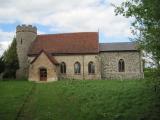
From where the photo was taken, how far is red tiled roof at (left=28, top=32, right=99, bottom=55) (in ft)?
174

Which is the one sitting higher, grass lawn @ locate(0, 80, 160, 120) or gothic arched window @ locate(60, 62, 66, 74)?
gothic arched window @ locate(60, 62, 66, 74)

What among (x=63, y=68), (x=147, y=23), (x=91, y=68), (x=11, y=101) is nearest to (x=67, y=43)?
(x=63, y=68)

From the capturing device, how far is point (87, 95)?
31.2 metres

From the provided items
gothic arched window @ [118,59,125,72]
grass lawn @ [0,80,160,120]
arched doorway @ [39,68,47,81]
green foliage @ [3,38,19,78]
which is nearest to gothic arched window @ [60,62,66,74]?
arched doorway @ [39,68,47,81]

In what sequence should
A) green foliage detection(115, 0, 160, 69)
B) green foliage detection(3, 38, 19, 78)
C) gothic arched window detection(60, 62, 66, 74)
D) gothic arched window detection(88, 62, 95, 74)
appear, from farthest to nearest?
green foliage detection(3, 38, 19, 78)
gothic arched window detection(60, 62, 66, 74)
gothic arched window detection(88, 62, 95, 74)
green foliage detection(115, 0, 160, 69)

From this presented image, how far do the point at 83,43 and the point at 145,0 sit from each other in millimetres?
33874

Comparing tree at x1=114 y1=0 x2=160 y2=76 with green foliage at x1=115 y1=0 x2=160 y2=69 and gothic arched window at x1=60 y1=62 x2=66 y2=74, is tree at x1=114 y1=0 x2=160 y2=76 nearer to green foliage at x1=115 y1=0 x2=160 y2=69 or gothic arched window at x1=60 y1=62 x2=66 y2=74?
green foliage at x1=115 y1=0 x2=160 y2=69

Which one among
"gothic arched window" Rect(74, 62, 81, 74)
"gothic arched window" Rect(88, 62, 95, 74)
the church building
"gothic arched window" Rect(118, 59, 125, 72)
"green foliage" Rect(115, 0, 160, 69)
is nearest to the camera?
"green foliage" Rect(115, 0, 160, 69)

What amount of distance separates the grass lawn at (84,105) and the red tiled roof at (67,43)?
18913 mm

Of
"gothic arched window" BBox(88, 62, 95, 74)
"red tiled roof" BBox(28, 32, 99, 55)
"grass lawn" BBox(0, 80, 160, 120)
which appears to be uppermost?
"red tiled roof" BBox(28, 32, 99, 55)

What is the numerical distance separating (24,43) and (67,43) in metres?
7.66

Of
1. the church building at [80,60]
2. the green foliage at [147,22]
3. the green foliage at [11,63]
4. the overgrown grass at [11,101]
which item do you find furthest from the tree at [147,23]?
the green foliage at [11,63]

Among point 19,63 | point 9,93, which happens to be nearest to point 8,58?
point 19,63

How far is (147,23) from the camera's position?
20.5 m
